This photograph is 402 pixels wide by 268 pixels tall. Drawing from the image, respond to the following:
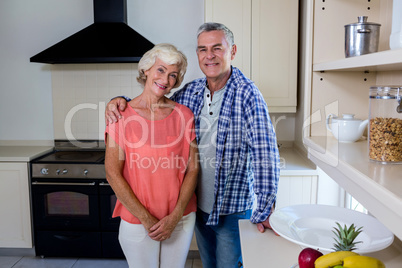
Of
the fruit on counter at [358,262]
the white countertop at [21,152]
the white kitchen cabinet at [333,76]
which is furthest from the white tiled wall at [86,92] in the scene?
the fruit on counter at [358,262]

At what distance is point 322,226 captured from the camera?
1.28 metres

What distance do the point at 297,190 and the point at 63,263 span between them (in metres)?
1.92

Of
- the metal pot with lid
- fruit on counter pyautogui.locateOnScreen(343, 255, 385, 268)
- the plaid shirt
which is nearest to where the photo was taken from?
fruit on counter pyautogui.locateOnScreen(343, 255, 385, 268)

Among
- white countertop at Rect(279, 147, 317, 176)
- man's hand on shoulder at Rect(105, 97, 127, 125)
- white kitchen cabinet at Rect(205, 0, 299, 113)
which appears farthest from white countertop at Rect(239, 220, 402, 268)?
white kitchen cabinet at Rect(205, 0, 299, 113)

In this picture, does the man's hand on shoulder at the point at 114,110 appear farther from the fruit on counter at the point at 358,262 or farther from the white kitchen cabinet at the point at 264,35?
the white kitchen cabinet at the point at 264,35

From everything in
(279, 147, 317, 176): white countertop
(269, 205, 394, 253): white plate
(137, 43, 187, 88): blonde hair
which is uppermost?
(137, 43, 187, 88): blonde hair

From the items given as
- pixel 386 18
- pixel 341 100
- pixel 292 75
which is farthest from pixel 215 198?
pixel 292 75

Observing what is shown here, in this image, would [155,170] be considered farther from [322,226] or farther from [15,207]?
[15,207]

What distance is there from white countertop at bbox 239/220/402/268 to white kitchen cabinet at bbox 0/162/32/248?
2209 millimetres

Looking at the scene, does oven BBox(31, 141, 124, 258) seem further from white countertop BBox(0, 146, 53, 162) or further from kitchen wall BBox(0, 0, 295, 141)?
kitchen wall BBox(0, 0, 295, 141)

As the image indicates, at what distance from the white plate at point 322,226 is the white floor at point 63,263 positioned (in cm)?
182

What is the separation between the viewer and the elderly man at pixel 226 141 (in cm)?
164

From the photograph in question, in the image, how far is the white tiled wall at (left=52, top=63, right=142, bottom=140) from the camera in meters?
3.41

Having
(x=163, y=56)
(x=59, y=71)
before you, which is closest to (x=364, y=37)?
(x=163, y=56)
